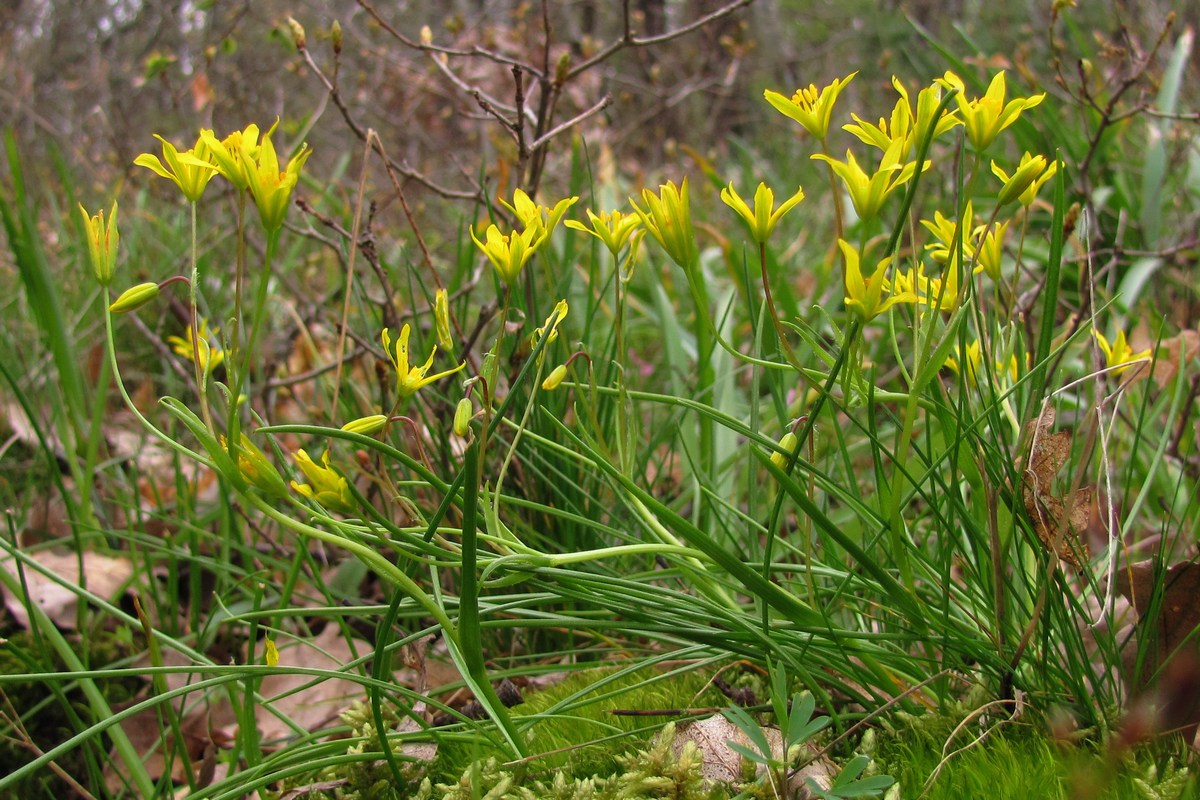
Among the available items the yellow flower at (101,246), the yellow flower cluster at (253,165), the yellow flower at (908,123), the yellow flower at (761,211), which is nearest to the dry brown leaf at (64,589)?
the yellow flower at (101,246)

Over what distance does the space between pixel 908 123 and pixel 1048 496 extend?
0.38 metres

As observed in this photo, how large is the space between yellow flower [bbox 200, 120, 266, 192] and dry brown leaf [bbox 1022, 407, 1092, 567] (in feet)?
2.33

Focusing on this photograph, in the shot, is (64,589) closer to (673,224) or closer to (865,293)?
(673,224)

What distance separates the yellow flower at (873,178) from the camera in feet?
2.41

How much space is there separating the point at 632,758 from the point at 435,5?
29.0 ft

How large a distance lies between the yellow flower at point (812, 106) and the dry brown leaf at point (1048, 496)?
329 mm

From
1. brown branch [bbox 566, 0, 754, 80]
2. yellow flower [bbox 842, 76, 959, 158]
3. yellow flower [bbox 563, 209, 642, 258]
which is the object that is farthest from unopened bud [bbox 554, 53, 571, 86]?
yellow flower [bbox 842, 76, 959, 158]

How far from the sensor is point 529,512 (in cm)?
136

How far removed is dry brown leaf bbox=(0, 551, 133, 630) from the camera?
1649 mm

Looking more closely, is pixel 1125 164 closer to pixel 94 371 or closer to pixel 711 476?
pixel 711 476

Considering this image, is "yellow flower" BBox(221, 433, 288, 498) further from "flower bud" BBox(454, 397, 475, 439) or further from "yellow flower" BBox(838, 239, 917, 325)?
"yellow flower" BBox(838, 239, 917, 325)

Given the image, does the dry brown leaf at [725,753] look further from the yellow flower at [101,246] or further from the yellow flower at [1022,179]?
the yellow flower at [101,246]

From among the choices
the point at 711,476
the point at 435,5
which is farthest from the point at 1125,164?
the point at 435,5

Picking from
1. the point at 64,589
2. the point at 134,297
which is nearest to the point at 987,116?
the point at 134,297
